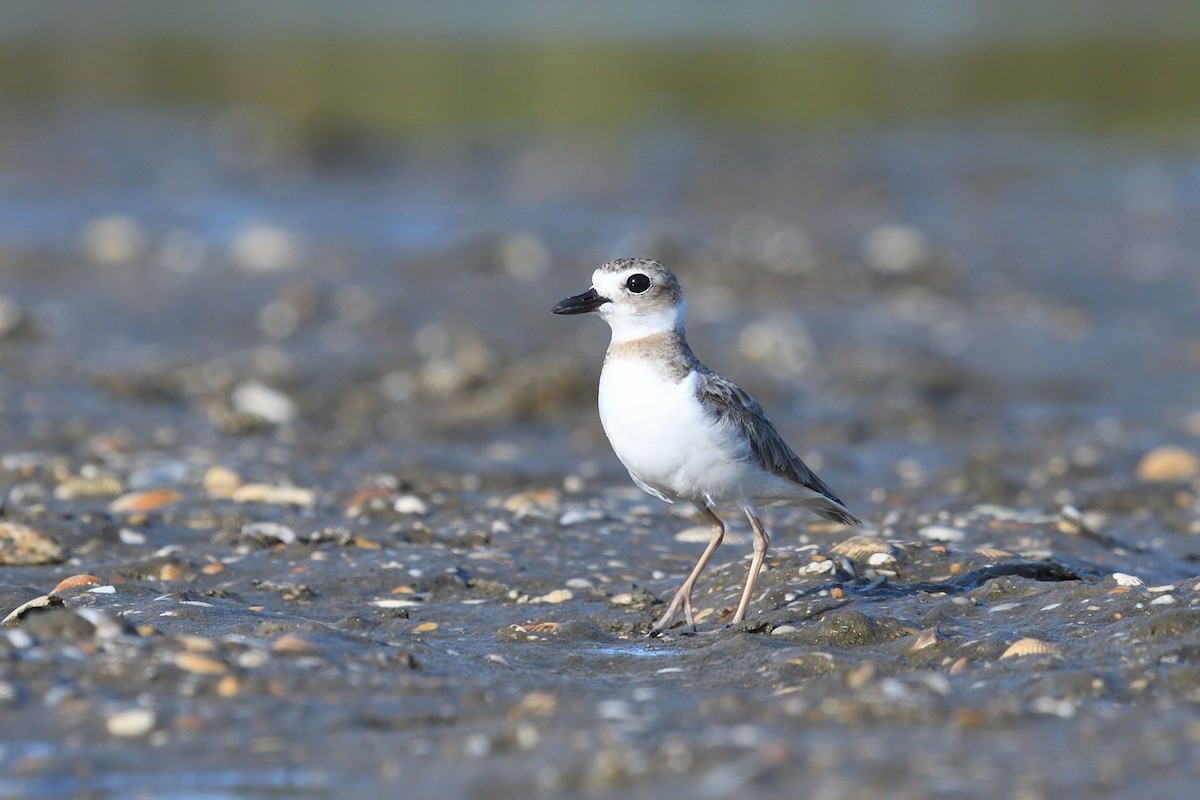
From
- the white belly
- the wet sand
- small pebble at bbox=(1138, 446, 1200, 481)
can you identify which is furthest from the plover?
small pebble at bbox=(1138, 446, 1200, 481)

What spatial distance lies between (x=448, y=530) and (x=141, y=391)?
3873 mm

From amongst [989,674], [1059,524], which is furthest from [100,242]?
[989,674]

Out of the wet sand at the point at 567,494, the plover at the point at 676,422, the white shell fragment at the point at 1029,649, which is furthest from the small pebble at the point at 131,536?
the white shell fragment at the point at 1029,649

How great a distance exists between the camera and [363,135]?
71.3 feet

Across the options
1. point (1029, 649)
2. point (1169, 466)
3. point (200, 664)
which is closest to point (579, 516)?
point (1029, 649)

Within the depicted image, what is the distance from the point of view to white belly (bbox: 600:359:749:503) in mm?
5777

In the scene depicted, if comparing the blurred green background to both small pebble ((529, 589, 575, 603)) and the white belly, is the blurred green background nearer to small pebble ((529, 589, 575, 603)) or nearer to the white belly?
small pebble ((529, 589, 575, 603))

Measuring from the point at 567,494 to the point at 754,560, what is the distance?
2.38 metres

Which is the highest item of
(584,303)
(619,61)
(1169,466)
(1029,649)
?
(619,61)

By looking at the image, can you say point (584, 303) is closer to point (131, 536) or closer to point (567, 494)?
point (567, 494)

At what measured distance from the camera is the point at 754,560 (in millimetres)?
6121

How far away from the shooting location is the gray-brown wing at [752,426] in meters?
5.89

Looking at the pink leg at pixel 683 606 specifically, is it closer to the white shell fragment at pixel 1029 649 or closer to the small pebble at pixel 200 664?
the white shell fragment at pixel 1029 649

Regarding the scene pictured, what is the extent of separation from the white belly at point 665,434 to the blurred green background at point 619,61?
16239mm
